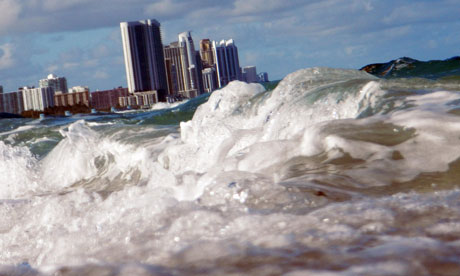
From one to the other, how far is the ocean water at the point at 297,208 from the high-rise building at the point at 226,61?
83.8m

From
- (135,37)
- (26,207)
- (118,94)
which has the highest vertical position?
(135,37)

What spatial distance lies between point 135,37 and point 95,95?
41.7 ft

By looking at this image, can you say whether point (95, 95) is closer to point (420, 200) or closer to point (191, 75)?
point (191, 75)

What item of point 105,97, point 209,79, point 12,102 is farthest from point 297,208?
point 12,102

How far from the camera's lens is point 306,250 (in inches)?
62.4

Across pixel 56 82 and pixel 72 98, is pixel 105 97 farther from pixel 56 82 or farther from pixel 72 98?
pixel 56 82

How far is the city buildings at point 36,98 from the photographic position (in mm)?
94688

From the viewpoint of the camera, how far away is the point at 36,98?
312 feet

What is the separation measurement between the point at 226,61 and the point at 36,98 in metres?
28.3

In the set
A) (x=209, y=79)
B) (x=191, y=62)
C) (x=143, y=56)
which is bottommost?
(x=209, y=79)

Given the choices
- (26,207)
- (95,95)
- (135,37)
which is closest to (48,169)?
(26,207)

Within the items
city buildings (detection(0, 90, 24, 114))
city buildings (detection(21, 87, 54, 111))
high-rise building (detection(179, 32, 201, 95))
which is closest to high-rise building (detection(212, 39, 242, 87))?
high-rise building (detection(179, 32, 201, 95))

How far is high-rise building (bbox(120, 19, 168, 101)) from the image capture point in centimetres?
9467

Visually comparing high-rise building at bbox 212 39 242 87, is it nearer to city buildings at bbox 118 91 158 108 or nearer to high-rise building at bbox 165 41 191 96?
high-rise building at bbox 165 41 191 96
